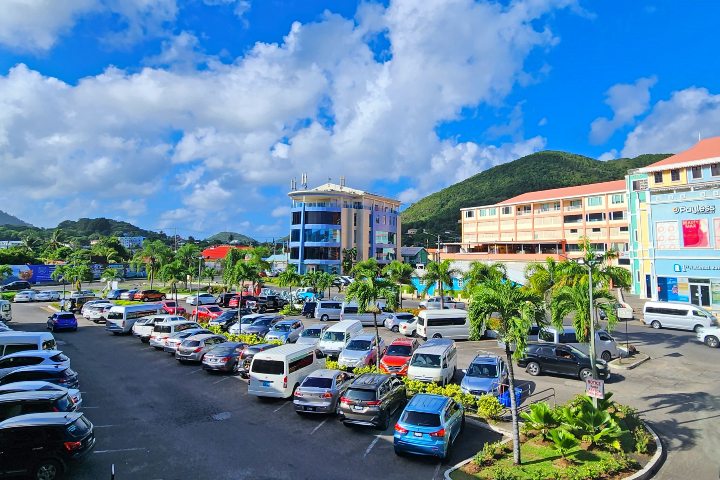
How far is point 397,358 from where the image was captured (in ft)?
73.4

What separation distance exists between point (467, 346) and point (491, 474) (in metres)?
18.6

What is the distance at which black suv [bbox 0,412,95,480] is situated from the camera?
35.1 ft

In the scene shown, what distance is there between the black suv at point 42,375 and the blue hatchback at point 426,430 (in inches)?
522

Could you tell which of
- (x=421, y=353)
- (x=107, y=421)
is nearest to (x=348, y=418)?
(x=421, y=353)

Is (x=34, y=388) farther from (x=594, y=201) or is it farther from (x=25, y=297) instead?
(x=594, y=201)

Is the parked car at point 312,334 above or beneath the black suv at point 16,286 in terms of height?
beneath

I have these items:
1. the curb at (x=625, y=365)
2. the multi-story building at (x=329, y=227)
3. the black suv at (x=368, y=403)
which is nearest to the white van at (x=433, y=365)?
the black suv at (x=368, y=403)

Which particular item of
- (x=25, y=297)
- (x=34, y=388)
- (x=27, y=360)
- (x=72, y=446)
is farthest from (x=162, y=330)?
(x=25, y=297)

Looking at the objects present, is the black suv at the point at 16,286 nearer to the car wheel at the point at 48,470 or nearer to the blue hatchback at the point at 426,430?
the car wheel at the point at 48,470

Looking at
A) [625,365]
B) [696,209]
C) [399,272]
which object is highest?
[696,209]

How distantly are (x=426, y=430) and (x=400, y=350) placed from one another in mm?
10652

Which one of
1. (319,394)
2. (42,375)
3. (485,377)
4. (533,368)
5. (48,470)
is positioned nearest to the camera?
(48,470)

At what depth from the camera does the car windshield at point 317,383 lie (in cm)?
1631

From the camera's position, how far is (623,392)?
19.5 metres
